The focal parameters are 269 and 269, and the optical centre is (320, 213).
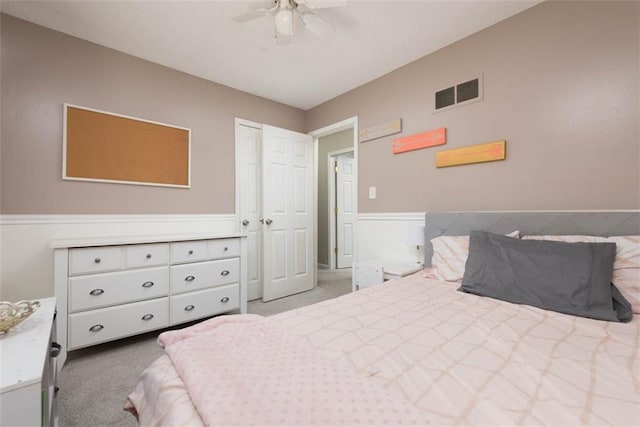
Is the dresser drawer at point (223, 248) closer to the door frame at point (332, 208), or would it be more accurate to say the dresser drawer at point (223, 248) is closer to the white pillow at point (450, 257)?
the white pillow at point (450, 257)

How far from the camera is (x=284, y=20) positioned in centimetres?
181

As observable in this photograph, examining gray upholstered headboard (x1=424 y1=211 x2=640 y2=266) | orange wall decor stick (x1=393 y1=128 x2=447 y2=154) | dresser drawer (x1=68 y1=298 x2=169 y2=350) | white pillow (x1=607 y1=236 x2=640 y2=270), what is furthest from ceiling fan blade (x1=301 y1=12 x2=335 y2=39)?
dresser drawer (x1=68 y1=298 x2=169 y2=350)

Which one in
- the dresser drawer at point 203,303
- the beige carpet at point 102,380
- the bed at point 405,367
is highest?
the bed at point 405,367

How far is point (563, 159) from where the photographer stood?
184cm

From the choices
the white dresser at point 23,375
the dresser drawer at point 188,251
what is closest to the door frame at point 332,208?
the dresser drawer at point 188,251

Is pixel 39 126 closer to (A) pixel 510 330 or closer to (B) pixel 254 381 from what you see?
(B) pixel 254 381

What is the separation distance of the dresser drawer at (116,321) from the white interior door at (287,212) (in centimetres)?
121

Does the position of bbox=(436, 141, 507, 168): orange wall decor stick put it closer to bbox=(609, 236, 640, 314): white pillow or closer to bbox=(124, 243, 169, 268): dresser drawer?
bbox=(609, 236, 640, 314): white pillow

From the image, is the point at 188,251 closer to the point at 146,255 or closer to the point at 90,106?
the point at 146,255

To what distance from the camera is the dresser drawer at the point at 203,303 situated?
7.39ft

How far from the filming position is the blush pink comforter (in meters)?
0.58

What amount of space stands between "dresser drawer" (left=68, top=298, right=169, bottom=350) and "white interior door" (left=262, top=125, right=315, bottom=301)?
47.6 inches

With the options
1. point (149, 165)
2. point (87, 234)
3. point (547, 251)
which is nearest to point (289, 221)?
point (149, 165)

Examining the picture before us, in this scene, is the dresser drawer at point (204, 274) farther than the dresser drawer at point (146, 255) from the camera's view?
Yes
